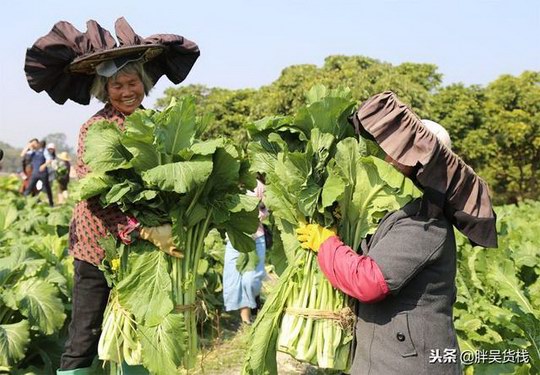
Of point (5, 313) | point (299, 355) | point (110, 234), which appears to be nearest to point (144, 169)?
point (110, 234)

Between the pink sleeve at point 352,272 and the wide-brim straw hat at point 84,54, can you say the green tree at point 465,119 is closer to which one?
the wide-brim straw hat at point 84,54

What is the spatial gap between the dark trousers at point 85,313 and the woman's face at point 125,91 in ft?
2.89

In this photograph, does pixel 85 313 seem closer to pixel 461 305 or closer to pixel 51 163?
pixel 461 305

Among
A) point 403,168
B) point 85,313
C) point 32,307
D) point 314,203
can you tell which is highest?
point 403,168

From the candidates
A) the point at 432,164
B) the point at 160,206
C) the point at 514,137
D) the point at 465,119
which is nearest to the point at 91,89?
the point at 160,206

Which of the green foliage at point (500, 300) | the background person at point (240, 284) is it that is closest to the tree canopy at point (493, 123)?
the background person at point (240, 284)

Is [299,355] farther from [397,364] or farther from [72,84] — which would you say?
[72,84]

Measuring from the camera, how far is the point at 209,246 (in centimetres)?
775

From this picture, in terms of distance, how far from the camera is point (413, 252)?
2607 mm

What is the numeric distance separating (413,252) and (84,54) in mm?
2004

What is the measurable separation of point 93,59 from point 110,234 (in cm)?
93

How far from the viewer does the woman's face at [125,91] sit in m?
3.39

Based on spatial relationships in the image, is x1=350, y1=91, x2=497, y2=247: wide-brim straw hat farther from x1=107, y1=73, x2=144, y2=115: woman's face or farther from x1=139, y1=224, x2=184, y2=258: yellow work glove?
x1=107, y1=73, x2=144, y2=115: woman's face

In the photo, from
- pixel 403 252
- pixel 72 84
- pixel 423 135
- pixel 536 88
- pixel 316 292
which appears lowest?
pixel 316 292
